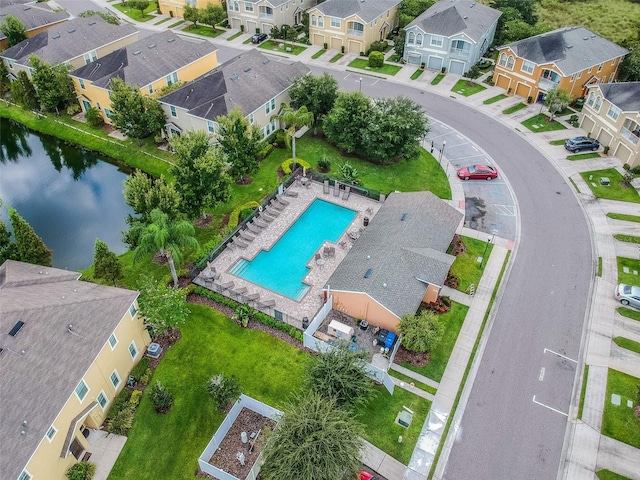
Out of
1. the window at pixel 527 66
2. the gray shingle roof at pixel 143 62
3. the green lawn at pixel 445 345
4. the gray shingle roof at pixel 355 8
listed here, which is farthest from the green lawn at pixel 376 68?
the green lawn at pixel 445 345

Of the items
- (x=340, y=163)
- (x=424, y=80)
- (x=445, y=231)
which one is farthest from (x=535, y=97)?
(x=445, y=231)

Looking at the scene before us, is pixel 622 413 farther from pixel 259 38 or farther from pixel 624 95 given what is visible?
pixel 259 38

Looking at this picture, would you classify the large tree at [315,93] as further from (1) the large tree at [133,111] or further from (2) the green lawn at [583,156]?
(2) the green lawn at [583,156]

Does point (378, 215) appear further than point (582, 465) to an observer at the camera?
Yes

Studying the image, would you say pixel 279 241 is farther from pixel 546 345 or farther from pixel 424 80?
pixel 424 80

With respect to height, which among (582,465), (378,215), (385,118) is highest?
(385,118)

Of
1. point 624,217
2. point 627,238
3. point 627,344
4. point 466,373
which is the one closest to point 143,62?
point 466,373

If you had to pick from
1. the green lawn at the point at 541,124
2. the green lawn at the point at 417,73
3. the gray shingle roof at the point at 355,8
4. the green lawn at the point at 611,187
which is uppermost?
the gray shingle roof at the point at 355,8
